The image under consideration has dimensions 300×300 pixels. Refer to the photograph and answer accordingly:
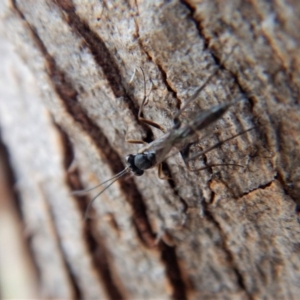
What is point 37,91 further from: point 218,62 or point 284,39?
point 284,39

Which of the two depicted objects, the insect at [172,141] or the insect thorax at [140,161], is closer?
the insect at [172,141]

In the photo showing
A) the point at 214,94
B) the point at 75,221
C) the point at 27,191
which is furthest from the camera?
the point at 27,191

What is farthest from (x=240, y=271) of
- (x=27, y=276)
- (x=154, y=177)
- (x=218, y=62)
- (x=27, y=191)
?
(x=27, y=276)

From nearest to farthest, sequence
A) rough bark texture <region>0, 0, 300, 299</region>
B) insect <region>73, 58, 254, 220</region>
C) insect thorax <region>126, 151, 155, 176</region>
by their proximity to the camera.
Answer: rough bark texture <region>0, 0, 300, 299</region> < insect <region>73, 58, 254, 220</region> < insect thorax <region>126, 151, 155, 176</region>

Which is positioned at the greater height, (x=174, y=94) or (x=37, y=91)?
(x=37, y=91)

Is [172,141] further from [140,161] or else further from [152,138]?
[140,161]

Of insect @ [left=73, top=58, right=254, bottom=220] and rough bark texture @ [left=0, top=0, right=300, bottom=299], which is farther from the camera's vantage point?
insect @ [left=73, top=58, right=254, bottom=220]
